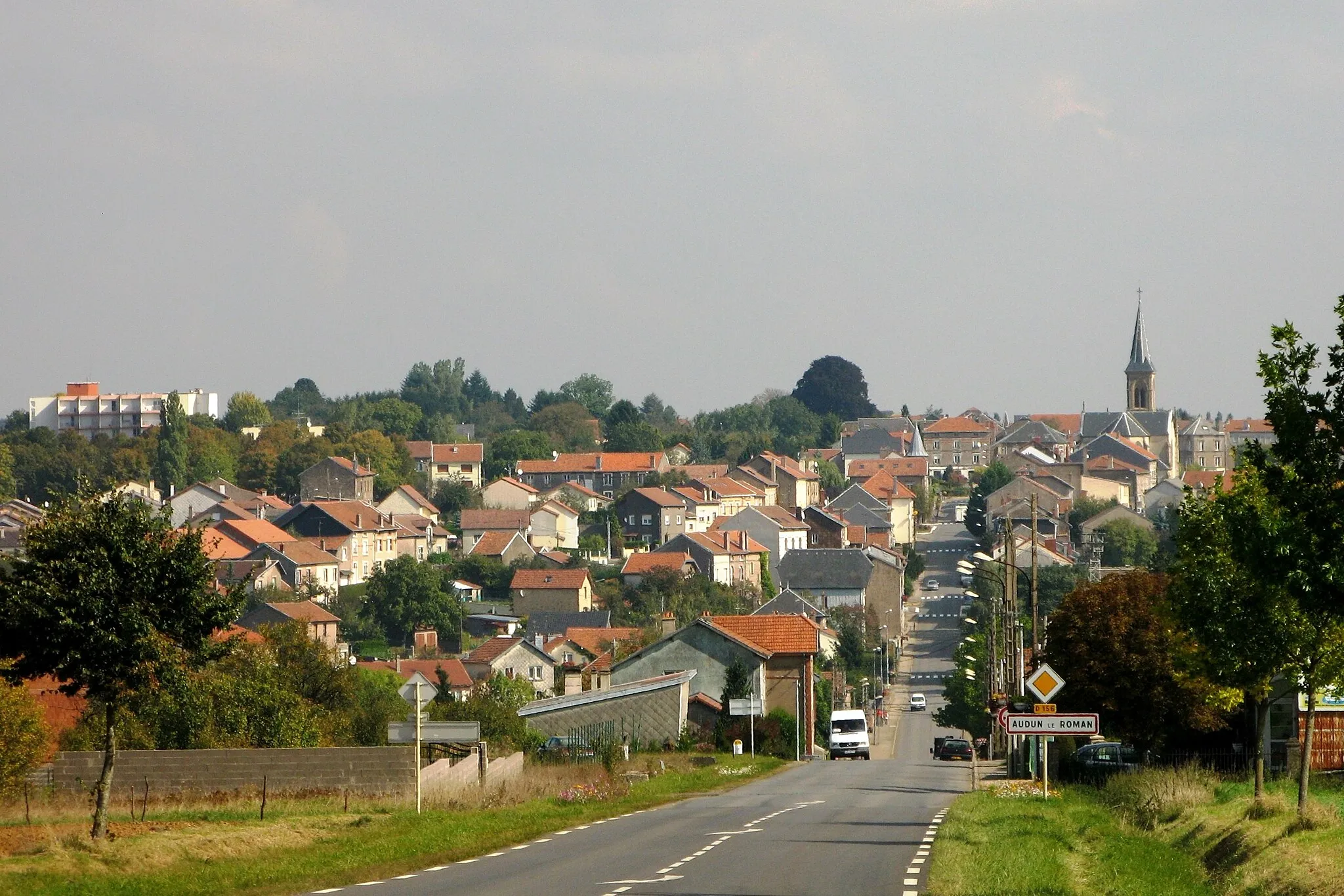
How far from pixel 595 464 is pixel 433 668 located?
97.4 meters

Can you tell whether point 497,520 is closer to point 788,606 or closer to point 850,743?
point 788,606

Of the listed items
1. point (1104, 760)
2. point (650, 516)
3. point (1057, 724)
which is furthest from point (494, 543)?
point (1057, 724)

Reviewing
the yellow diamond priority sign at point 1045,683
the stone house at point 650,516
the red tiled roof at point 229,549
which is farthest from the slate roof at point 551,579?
the yellow diamond priority sign at point 1045,683

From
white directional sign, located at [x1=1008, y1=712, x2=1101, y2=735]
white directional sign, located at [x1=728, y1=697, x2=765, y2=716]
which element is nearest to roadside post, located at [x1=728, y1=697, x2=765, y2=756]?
white directional sign, located at [x1=728, y1=697, x2=765, y2=716]

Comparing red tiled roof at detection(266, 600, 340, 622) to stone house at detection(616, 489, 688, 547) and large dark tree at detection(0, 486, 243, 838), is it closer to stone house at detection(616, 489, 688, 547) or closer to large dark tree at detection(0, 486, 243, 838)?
stone house at detection(616, 489, 688, 547)

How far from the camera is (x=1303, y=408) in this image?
13844 mm

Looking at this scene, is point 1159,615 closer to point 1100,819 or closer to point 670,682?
point 1100,819

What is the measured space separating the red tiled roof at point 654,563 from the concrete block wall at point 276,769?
9516cm

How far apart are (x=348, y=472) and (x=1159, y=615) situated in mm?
131831

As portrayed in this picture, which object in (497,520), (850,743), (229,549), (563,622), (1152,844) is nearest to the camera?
(1152,844)


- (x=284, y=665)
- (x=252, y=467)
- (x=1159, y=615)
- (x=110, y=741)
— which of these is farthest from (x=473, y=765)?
(x=252, y=467)

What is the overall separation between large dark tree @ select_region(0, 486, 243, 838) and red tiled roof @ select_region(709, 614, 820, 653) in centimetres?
3855

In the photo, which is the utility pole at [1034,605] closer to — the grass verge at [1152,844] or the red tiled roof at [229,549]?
the grass verge at [1152,844]

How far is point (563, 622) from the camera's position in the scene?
110 metres
